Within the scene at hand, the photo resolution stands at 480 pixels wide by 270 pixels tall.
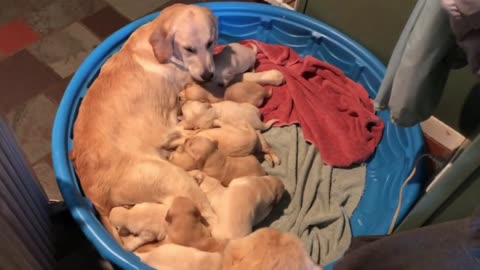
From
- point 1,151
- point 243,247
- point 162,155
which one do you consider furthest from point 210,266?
point 1,151

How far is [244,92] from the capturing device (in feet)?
6.61

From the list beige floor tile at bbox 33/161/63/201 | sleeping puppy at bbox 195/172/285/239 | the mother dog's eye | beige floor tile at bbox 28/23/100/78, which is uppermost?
the mother dog's eye

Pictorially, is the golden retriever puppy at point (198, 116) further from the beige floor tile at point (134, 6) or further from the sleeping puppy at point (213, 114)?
the beige floor tile at point (134, 6)

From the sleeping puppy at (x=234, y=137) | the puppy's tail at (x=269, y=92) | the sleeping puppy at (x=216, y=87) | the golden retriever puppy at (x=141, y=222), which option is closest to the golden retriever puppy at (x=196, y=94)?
the sleeping puppy at (x=216, y=87)

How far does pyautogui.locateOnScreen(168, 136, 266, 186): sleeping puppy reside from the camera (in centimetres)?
167

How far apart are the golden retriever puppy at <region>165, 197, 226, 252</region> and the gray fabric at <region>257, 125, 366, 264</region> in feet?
1.20

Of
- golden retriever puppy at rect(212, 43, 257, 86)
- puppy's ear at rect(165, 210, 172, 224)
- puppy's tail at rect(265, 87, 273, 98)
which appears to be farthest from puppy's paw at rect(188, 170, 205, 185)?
puppy's tail at rect(265, 87, 273, 98)

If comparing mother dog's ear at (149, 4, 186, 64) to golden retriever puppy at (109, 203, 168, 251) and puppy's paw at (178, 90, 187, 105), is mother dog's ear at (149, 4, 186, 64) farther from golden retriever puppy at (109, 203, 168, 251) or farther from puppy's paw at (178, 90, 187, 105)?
golden retriever puppy at (109, 203, 168, 251)

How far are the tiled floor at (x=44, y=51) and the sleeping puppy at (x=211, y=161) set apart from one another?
58 centimetres

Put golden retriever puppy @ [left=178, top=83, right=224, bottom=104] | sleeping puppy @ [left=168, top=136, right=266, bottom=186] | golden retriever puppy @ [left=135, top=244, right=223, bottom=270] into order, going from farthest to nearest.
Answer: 1. golden retriever puppy @ [left=178, top=83, right=224, bottom=104]
2. sleeping puppy @ [left=168, top=136, right=266, bottom=186]
3. golden retriever puppy @ [left=135, top=244, right=223, bottom=270]

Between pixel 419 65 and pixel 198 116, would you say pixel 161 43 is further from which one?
pixel 419 65

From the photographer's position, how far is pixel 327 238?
179cm

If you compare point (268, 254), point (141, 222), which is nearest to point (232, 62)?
point (141, 222)

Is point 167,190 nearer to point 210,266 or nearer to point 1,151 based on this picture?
point 210,266
